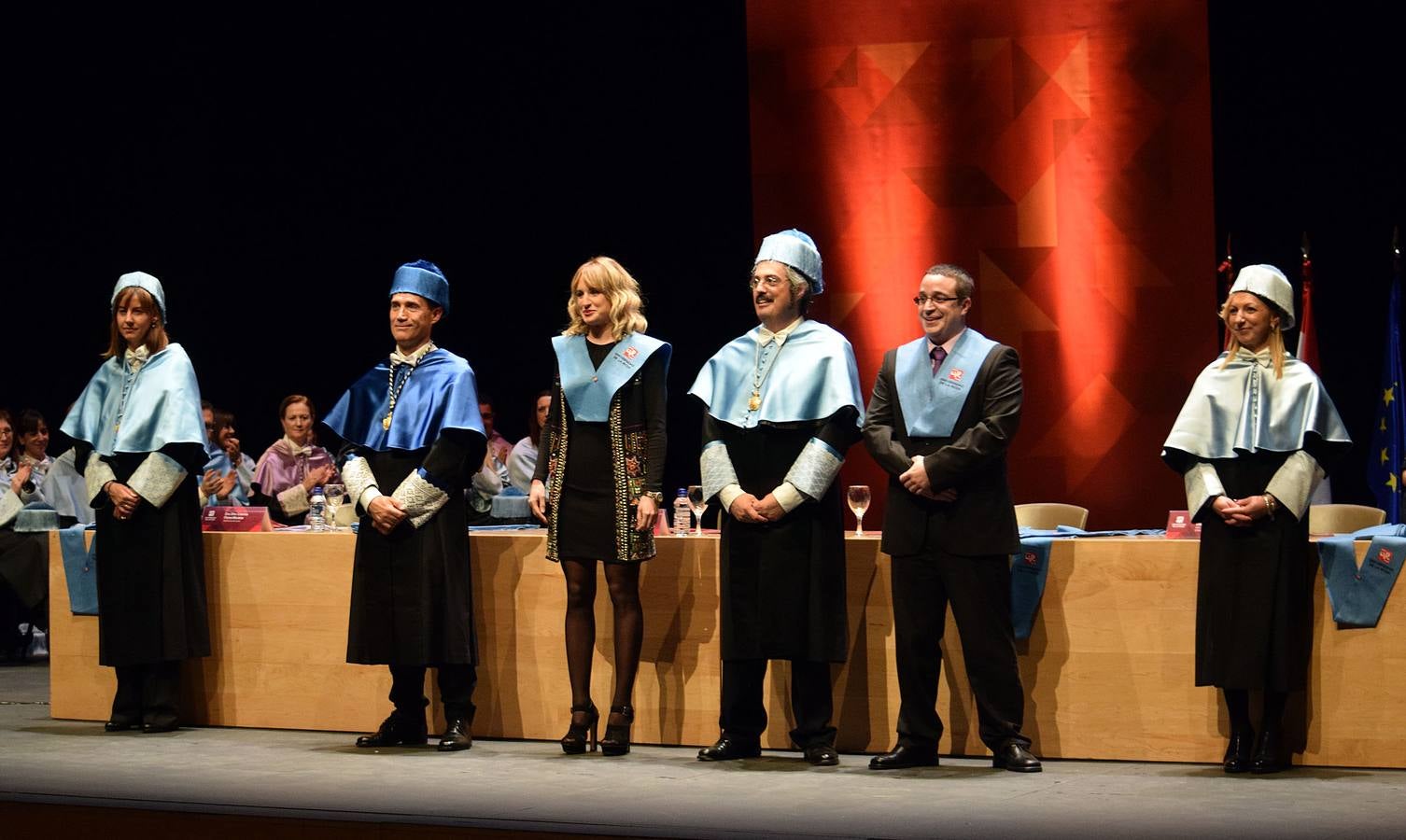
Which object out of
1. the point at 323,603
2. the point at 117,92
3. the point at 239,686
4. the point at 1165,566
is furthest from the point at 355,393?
the point at 117,92

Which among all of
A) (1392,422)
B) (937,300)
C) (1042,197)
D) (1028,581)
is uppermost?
(1042,197)

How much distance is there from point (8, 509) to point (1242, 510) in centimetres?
590

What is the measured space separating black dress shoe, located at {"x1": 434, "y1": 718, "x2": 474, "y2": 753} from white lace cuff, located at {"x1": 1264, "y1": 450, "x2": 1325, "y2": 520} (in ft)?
7.63

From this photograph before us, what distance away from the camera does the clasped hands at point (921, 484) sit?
433cm

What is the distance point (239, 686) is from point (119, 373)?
3.55ft

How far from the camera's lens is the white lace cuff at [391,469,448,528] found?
4797 millimetres

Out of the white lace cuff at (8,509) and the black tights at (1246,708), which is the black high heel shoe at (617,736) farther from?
Result: the white lace cuff at (8,509)

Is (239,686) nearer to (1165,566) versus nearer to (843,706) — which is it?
(843,706)

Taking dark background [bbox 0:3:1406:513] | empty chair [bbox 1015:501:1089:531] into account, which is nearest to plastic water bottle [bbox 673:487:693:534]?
empty chair [bbox 1015:501:1089:531]

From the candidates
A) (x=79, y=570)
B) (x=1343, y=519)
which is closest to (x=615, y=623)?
(x=79, y=570)

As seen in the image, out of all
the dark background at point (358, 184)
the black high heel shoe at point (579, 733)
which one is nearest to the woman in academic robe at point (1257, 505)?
the black high heel shoe at point (579, 733)

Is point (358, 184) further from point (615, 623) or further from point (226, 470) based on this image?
point (615, 623)

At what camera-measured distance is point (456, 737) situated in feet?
15.8

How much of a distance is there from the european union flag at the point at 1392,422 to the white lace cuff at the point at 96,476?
5136mm
